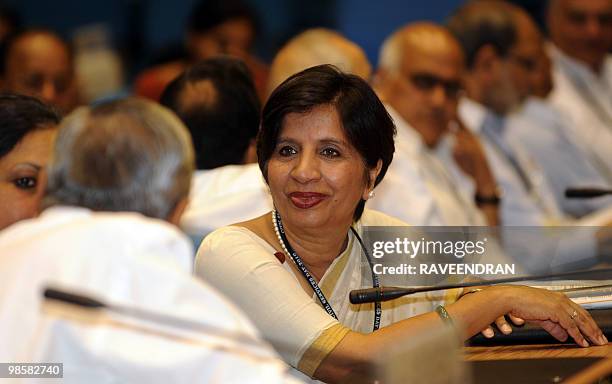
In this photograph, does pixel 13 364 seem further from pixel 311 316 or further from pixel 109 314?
pixel 311 316

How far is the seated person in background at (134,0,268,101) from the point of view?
5277 millimetres

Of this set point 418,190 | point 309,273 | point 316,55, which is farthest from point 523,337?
point 316,55

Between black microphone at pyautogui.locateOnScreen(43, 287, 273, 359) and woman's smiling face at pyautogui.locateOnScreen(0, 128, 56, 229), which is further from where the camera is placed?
woman's smiling face at pyautogui.locateOnScreen(0, 128, 56, 229)

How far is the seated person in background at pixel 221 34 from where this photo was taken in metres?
5.28

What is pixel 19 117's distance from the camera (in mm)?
2510

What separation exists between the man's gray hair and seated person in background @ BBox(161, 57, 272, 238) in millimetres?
1331

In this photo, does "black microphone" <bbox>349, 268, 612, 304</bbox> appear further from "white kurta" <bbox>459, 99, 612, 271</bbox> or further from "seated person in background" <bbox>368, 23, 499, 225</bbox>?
"white kurta" <bbox>459, 99, 612, 271</bbox>

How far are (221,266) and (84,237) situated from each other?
76 centimetres

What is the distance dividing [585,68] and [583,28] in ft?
0.75

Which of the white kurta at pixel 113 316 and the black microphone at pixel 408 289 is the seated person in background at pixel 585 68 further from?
the white kurta at pixel 113 316

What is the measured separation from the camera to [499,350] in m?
2.28

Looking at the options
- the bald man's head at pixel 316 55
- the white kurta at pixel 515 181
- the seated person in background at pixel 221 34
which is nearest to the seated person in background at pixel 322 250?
the bald man's head at pixel 316 55

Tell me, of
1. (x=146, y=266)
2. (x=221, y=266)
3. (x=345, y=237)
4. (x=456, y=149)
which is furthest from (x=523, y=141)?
(x=146, y=266)

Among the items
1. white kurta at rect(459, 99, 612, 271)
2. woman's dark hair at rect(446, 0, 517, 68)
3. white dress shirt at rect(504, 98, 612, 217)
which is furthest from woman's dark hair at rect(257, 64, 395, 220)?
white dress shirt at rect(504, 98, 612, 217)
